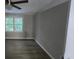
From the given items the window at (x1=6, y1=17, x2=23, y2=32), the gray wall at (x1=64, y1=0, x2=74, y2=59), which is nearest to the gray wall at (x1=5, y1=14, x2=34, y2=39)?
the window at (x1=6, y1=17, x2=23, y2=32)

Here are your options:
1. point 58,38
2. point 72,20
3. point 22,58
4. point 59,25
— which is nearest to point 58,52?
point 58,38

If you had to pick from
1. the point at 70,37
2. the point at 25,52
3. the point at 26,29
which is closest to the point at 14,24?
the point at 26,29

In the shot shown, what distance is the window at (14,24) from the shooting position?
12.2 m

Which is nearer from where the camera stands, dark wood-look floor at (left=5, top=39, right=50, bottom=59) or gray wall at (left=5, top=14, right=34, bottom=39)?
dark wood-look floor at (left=5, top=39, right=50, bottom=59)

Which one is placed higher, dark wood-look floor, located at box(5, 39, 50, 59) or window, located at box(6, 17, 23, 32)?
window, located at box(6, 17, 23, 32)

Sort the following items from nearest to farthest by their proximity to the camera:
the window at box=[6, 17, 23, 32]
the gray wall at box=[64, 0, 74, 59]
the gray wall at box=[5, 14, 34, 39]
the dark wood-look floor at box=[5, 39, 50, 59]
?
the gray wall at box=[64, 0, 74, 59]
the dark wood-look floor at box=[5, 39, 50, 59]
the window at box=[6, 17, 23, 32]
the gray wall at box=[5, 14, 34, 39]

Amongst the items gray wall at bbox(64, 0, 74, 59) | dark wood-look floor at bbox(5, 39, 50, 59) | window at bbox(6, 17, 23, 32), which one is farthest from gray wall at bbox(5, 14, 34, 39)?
gray wall at bbox(64, 0, 74, 59)

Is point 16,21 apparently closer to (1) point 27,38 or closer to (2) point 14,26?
(2) point 14,26

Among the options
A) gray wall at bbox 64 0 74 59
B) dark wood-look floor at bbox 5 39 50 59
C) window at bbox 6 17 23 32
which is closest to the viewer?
gray wall at bbox 64 0 74 59

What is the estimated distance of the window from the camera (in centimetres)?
1218

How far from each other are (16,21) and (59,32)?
757cm

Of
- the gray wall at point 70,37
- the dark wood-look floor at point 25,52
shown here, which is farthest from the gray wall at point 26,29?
the gray wall at point 70,37

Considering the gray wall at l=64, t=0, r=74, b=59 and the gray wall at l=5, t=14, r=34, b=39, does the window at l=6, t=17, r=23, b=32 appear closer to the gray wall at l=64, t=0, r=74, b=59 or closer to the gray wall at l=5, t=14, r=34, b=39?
the gray wall at l=5, t=14, r=34, b=39
